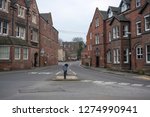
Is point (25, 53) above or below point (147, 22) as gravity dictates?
below

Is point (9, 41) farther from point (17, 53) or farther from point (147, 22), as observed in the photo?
point (147, 22)

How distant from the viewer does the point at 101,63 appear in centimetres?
4706

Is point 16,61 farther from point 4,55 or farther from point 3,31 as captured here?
point 3,31

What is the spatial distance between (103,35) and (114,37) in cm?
796

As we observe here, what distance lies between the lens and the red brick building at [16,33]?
33.7 meters

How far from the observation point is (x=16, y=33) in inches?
1512

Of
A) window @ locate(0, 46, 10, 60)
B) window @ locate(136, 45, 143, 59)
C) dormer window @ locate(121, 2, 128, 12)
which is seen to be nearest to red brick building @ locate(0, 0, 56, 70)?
window @ locate(0, 46, 10, 60)

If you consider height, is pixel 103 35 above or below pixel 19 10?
below

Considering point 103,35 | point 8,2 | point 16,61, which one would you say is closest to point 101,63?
point 103,35

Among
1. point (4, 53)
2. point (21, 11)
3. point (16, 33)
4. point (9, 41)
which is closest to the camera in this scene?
point (4, 53)

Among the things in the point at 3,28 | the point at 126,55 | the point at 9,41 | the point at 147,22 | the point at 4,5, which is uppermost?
the point at 4,5

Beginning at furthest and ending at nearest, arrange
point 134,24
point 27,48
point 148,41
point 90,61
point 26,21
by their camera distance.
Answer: point 90,61
point 26,21
point 27,48
point 134,24
point 148,41

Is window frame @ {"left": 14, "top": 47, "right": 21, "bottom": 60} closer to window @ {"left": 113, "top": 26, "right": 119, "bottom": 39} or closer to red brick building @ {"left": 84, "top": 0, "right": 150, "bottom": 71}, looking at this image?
red brick building @ {"left": 84, "top": 0, "right": 150, "bottom": 71}

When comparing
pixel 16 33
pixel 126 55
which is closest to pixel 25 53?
pixel 16 33
